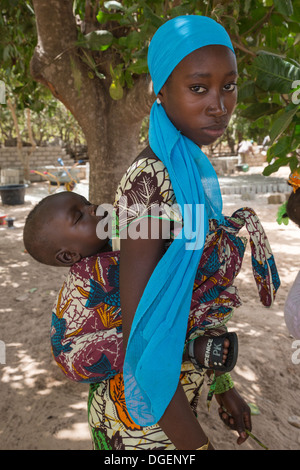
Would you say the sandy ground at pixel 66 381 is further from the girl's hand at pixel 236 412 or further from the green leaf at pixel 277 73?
the green leaf at pixel 277 73

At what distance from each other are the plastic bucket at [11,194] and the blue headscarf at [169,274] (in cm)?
1005

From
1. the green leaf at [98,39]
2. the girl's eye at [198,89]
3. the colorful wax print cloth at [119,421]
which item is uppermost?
the green leaf at [98,39]

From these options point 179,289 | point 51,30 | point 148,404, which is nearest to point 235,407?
point 148,404

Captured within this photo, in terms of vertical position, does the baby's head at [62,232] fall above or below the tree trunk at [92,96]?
below

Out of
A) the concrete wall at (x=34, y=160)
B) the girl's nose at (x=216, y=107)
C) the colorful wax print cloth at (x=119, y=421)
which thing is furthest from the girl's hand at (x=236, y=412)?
the concrete wall at (x=34, y=160)

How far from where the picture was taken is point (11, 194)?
34.4ft

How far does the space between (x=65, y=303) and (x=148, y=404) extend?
0.41 metres

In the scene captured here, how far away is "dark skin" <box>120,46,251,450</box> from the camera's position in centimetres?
101

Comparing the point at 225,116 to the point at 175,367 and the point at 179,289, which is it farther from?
the point at 175,367

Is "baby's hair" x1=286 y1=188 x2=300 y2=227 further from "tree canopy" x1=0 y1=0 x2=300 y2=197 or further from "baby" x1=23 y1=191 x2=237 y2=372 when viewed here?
"baby" x1=23 y1=191 x2=237 y2=372

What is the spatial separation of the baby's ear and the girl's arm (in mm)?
357

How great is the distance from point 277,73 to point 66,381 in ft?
8.46

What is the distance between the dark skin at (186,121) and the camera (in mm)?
1008

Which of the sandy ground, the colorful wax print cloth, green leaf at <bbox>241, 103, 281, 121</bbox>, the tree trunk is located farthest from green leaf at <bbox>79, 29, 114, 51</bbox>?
the sandy ground
